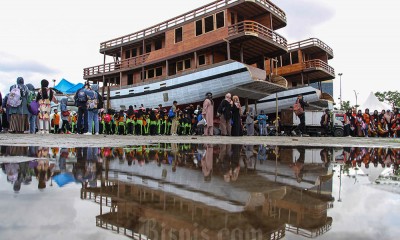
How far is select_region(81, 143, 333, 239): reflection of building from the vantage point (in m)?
1.05

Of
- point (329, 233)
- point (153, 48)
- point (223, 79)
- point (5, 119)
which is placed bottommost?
point (329, 233)

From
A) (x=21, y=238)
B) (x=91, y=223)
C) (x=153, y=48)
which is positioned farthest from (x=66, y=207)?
(x=153, y=48)

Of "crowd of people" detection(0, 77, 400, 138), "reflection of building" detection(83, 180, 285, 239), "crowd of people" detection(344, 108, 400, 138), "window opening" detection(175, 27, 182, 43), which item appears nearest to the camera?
"reflection of building" detection(83, 180, 285, 239)

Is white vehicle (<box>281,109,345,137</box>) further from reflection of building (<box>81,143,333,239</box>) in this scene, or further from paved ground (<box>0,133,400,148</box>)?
reflection of building (<box>81,143,333,239</box>)

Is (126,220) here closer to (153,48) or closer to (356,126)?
(356,126)

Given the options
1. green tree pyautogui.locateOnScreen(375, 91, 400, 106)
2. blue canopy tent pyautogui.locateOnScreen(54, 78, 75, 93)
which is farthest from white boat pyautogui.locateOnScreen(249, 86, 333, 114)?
green tree pyautogui.locateOnScreen(375, 91, 400, 106)

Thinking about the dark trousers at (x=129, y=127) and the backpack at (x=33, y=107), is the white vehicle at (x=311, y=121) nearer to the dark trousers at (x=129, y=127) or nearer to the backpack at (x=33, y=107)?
the dark trousers at (x=129, y=127)

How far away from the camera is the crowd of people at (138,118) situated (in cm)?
1039

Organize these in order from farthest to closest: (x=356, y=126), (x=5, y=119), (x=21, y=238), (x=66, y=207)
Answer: (x=356, y=126), (x=5, y=119), (x=66, y=207), (x=21, y=238)

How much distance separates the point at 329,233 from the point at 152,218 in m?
0.61

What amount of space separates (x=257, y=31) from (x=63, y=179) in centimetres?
1612

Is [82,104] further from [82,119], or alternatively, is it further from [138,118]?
[138,118]

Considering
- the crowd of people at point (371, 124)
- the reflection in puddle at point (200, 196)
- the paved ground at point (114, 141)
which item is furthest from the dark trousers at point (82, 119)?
the crowd of people at point (371, 124)

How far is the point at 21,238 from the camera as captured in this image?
937 millimetres
